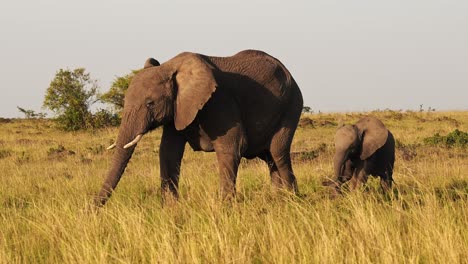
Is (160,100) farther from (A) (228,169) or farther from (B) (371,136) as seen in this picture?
(B) (371,136)

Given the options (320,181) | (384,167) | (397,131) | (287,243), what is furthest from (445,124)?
(287,243)

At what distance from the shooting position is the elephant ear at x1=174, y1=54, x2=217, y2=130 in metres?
6.53

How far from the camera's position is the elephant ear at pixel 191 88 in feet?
21.4

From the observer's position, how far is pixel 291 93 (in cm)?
782

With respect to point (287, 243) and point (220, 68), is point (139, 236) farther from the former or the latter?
point (220, 68)

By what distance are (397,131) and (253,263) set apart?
18134mm

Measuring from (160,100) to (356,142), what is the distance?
4457 mm

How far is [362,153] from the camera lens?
10156 mm

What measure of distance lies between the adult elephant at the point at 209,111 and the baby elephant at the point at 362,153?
2557 mm

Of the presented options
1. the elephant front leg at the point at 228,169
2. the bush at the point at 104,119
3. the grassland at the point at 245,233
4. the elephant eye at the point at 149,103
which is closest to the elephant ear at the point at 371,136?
the grassland at the point at 245,233

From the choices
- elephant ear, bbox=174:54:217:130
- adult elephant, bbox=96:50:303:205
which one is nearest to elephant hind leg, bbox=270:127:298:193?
adult elephant, bbox=96:50:303:205

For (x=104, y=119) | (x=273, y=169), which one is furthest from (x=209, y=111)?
(x=104, y=119)

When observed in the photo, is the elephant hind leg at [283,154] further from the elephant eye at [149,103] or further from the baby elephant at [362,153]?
the baby elephant at [362,153]

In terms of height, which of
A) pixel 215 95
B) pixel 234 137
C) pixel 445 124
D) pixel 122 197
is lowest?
pixel 445 124
